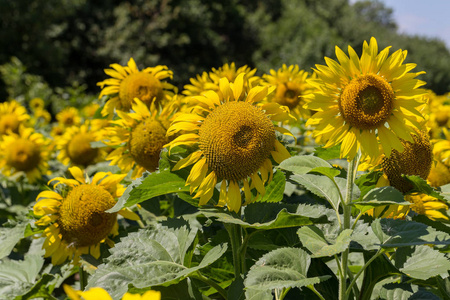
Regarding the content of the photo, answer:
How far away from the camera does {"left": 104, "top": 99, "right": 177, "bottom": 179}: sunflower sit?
2141 millimetres

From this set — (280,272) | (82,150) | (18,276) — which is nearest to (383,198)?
(280,272)

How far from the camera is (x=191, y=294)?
1.48 metres

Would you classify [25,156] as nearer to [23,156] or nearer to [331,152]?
[23,156]

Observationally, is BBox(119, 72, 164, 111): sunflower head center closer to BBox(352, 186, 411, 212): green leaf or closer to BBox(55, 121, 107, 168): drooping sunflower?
BBox(55, 121, 107, 168): drooping sunflower

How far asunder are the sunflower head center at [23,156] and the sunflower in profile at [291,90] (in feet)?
6.59

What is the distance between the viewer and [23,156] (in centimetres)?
361

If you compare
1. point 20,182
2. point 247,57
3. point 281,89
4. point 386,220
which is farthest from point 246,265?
point 247,57

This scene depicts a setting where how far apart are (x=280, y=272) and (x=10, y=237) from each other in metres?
1.36

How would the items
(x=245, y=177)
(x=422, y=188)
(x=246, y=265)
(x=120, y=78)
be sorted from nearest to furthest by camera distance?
1. (x=422, y=188)
2. (x=245, y=177)
3. (x=246, y=265)
4. (x=120, y=78)

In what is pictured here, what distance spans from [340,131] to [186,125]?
523 millimetres

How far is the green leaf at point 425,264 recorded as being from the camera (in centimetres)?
128

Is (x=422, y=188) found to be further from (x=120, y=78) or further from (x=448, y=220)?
(x=120, y=78)

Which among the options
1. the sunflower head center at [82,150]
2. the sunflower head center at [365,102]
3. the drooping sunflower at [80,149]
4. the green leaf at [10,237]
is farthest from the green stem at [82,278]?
the sunflower head center at [82,150]

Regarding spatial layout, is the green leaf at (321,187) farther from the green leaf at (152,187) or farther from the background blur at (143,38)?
the background blur at (143,38)
